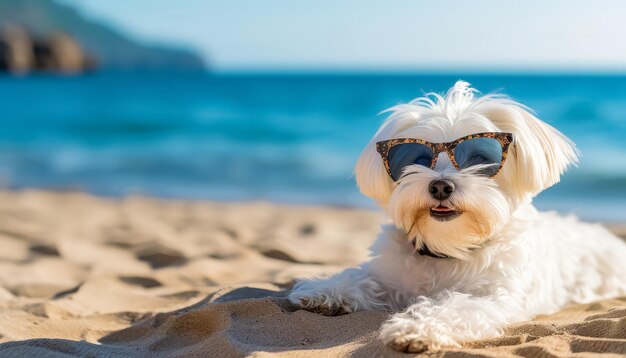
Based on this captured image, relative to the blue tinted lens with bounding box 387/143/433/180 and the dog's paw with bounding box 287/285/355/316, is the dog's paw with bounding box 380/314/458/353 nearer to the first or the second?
the dog's paw with bounding box 287/285/355/316

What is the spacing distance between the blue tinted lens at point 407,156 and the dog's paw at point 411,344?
0.91 metres

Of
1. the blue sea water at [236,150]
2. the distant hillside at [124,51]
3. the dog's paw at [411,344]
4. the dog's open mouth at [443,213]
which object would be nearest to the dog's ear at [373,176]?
the dog's open mouth at [443,213]

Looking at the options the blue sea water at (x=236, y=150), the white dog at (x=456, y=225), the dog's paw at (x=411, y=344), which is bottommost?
the dog's paw at (x=411, y=344)


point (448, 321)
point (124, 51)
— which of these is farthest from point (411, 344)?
point (124, 51)

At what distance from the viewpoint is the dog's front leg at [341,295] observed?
12.4 feet

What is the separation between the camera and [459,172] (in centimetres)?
337

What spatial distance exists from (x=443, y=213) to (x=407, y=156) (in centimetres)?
36

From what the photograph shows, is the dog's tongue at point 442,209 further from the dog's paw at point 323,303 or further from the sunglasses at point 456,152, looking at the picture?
the dog's paw at point 323,303

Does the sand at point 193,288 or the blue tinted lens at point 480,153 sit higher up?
the blue tinted lens at point 480,153

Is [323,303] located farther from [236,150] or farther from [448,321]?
[236,150]

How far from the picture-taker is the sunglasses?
3438mm

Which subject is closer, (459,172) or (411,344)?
(411,344)

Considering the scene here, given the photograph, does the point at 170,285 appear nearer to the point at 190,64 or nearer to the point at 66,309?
the point at 66,309

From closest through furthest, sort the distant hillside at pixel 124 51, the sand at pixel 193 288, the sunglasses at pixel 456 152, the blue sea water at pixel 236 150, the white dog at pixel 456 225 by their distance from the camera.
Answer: the sand at pixel 193 288 < the white dog at pixel 456 225 < the sunglasses at pixel 456 152 < the blue sea water at pixel 236 150 < the distant hillside at pixel 124 51
